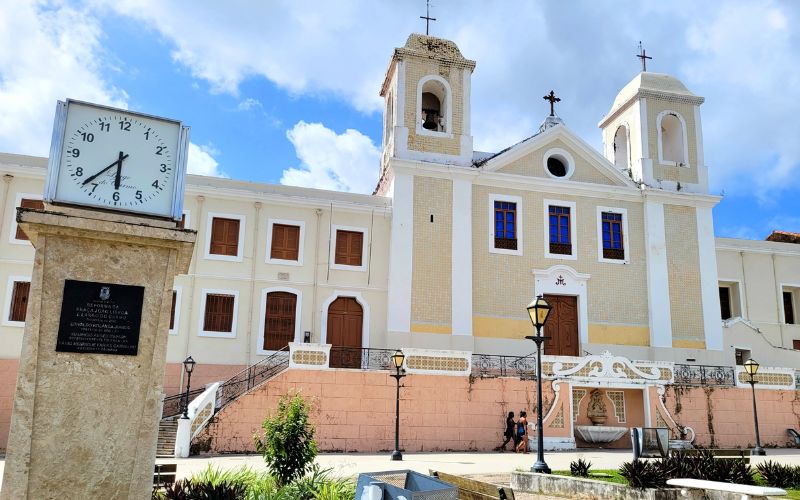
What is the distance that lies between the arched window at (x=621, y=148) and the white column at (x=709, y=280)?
3.53 m

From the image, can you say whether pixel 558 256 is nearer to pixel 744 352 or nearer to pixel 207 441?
pixel 744 352

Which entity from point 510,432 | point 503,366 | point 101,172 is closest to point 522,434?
point 510,432

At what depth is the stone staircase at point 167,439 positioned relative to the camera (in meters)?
16.4

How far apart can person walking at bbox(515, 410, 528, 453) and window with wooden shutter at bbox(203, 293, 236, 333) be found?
28.9 feet

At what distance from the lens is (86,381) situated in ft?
18.9

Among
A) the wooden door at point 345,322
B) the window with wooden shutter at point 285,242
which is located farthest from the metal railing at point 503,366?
the window with wooden shutter at point 285,242

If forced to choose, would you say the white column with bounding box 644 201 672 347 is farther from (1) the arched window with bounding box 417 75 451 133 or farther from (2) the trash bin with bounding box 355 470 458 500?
(2) the trash bin with bounding box 355 470 458 500

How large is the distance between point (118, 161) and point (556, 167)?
68.1ft

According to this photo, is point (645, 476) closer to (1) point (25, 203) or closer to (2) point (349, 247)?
(2) point (349, 247)

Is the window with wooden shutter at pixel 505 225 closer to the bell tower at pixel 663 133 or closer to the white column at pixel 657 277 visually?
the white column at pixel 657 277

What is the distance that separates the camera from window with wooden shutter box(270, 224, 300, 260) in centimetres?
2239

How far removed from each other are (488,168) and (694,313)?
856 centimetres

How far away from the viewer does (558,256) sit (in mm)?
24094

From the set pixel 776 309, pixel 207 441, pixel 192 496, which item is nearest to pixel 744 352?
pixel 776 309
